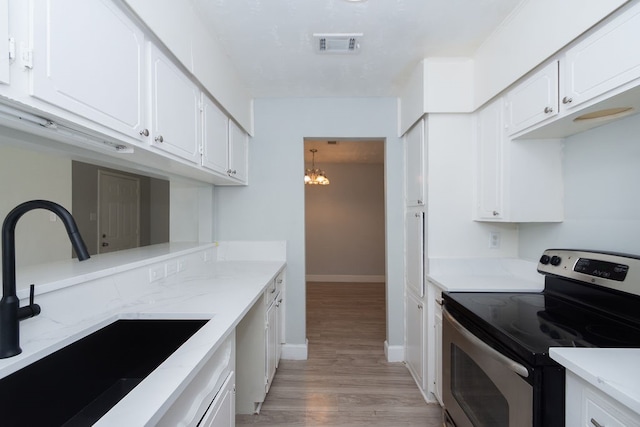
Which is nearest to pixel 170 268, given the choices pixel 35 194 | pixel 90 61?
pixel 35 194

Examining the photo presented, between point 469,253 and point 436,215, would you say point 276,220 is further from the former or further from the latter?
point 469,253

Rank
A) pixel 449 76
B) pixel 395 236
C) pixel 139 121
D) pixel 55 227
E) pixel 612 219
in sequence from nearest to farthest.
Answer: pixel 139 121 → pixel 612 219 → pixel 55 227 → pixel 449 76 → pixel 395 236

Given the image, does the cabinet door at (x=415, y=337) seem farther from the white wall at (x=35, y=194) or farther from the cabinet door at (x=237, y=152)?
the white wall at (x=35, y=194)

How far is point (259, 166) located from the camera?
2814 mm

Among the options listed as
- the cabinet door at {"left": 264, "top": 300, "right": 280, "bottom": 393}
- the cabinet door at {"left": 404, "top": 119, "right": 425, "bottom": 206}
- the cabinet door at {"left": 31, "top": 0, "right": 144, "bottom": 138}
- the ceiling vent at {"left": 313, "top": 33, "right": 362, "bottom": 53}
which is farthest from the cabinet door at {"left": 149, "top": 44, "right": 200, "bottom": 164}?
the cabinet door at {"left": 404, "top": 119, "right": 425, "bottom": 206}

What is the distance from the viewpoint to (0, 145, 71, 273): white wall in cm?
123

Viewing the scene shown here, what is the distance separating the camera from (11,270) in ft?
2.82

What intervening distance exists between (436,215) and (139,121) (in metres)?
1.88

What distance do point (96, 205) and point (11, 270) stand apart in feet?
6.18

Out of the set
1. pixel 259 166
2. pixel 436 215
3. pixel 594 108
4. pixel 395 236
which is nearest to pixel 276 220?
pixel 259 166

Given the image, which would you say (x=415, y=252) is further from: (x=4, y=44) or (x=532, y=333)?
(x=4, y=44)

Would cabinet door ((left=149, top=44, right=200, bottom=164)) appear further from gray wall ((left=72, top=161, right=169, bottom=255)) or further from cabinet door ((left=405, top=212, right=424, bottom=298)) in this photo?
cabinet door ((left=405, top=212, right=424, bottom=298))

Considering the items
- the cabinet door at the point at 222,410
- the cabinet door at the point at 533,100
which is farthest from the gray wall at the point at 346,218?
the cabinet door at the point at 222,410

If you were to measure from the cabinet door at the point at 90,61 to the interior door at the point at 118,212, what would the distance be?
1.80 m
